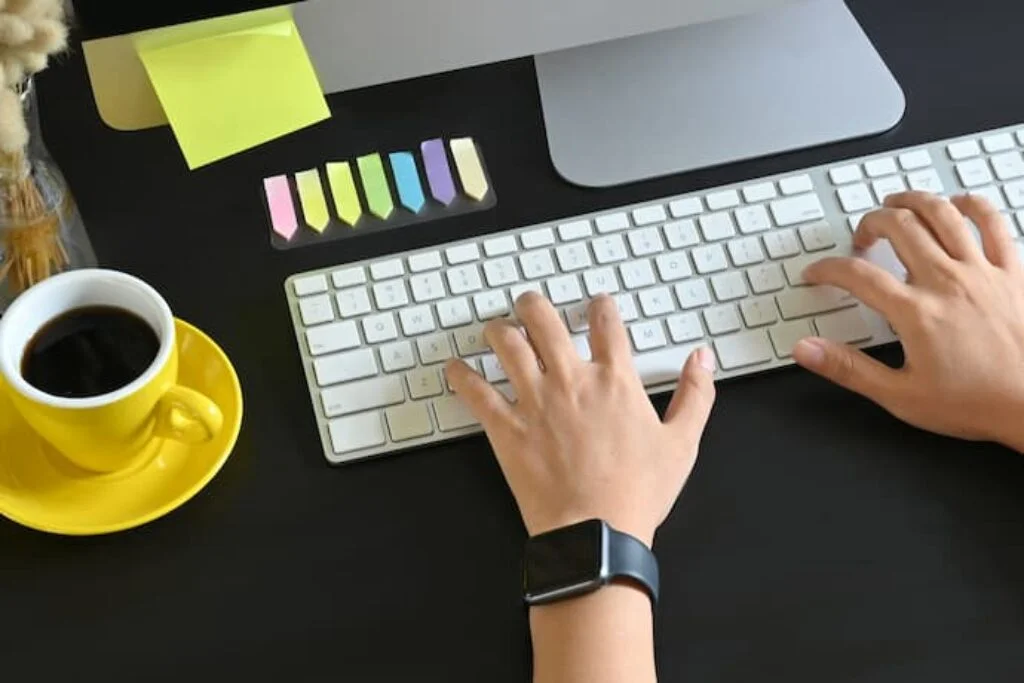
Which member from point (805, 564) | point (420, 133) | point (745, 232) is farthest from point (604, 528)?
point (420, 133)

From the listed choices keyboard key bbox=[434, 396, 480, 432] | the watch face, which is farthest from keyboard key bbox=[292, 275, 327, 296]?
the watch face

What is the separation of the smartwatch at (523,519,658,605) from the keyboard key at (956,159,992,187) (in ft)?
1.07

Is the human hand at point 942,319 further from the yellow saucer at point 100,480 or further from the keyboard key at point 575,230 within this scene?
the yellow saucer at point 100,480

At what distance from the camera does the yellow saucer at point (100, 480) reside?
63cm

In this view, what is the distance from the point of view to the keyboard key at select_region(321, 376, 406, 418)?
2.20 feet

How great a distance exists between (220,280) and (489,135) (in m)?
0.20

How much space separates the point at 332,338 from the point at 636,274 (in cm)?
18

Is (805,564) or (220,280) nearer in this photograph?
(805,564)

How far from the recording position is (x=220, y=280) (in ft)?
2.45

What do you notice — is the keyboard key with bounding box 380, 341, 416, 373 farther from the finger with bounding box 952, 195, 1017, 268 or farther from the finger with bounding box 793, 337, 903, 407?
the finger with bounding box 952, 195, 1017, 268

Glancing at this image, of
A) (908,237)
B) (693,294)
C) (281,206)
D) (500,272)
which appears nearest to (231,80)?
(281,206)

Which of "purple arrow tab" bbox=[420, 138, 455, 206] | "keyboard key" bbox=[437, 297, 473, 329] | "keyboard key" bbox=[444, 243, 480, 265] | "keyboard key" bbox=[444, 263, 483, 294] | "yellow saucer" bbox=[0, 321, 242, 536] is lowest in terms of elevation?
"yellow saucer" bbox=[0, 321, 242, 536]

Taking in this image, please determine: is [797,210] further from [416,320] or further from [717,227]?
[416,320]

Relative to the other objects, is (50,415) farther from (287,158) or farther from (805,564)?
(805,564)
